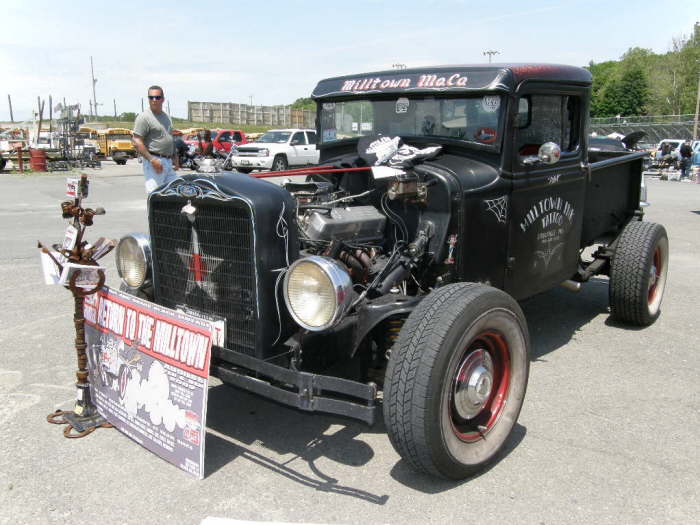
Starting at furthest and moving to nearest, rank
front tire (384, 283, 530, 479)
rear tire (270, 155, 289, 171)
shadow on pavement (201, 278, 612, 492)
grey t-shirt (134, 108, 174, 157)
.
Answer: rear tire (270, 155, 289, 171)
grey t-shirt (134, 108, 174, 157)
shadow on pavement (201, 278, 612, 492)
front tire (384, 283, 530, 479)

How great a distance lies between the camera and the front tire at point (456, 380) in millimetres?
2627

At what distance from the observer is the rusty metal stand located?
320 centimetres

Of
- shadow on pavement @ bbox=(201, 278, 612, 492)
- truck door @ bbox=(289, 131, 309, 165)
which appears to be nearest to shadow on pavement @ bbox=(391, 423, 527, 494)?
shadow on pavement @ bbox=(201, 278, 612, 492)

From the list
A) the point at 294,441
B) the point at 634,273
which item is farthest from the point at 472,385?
the point at 634,273

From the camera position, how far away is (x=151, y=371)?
3002mm

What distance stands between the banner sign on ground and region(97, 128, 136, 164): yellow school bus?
1096 inches

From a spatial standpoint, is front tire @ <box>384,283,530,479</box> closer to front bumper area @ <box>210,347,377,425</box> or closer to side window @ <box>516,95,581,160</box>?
front bumper area @ <box>210,347,377,425</box>

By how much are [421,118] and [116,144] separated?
1180 inches

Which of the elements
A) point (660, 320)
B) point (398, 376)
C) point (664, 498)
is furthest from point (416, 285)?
point (660, 320)

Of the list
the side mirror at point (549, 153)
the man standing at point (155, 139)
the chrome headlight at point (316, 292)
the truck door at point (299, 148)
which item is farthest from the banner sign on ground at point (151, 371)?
the truck door at point (299, 148)

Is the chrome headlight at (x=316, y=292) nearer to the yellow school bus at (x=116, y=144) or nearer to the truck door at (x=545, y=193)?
the truck door at (x=545, y=193)

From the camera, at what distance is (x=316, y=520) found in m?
2.59

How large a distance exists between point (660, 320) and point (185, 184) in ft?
13.9

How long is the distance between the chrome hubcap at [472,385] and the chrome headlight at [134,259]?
1806 mm
